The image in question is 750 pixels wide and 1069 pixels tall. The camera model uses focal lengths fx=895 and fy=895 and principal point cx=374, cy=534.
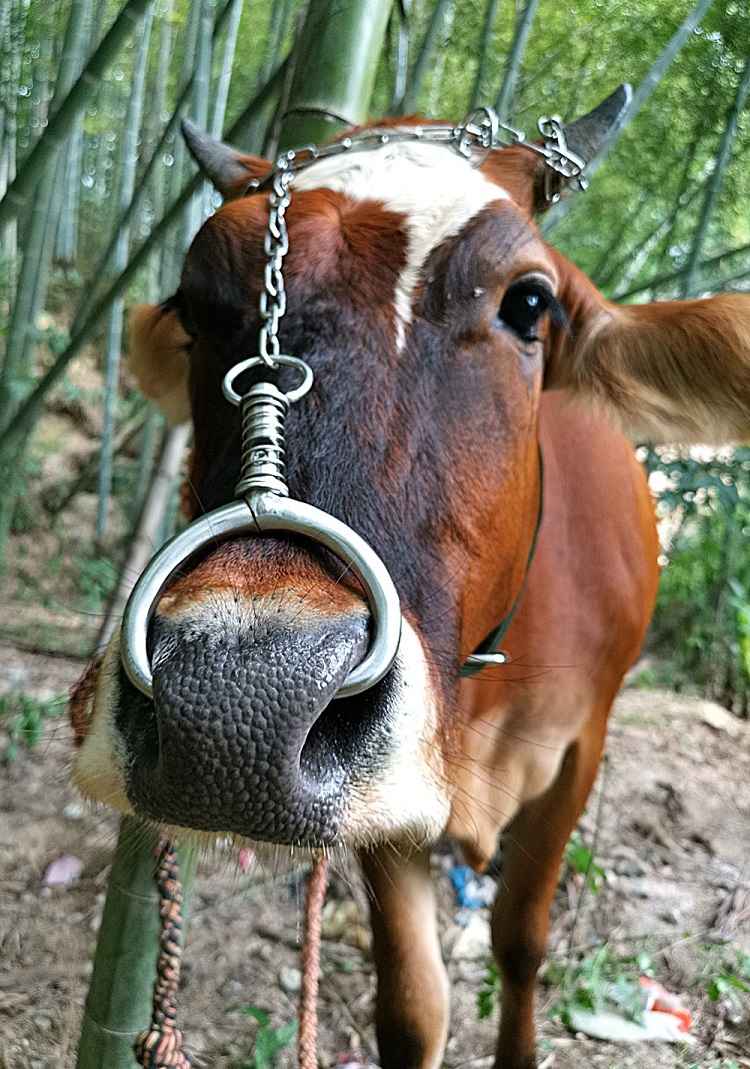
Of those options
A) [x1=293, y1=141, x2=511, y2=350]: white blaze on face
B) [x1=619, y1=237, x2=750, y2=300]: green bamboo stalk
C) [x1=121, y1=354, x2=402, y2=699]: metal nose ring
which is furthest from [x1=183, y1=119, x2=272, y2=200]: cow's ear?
[x1=619, y1=237, x2=750, y2=300]: green bamboo stalk

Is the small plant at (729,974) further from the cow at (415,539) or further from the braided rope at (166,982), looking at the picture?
the braided rope at (166,982)

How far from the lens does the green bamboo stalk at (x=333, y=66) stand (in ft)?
6.07

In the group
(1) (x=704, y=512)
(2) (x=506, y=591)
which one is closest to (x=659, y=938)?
(2) (x=506, y=591)

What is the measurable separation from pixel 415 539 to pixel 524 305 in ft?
1.83

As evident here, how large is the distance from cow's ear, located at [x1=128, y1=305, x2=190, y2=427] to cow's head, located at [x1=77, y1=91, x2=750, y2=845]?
55cm

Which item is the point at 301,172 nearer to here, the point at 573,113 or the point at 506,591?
the point at 506,591

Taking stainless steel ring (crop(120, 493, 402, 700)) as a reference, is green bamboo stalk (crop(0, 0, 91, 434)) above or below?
above

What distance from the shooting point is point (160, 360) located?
2607 mm

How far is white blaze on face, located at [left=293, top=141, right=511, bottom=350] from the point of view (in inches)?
59.3

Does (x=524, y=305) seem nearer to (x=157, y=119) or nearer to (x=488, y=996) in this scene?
(x=488, y=996)

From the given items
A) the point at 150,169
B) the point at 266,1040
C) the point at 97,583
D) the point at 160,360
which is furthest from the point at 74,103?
the point at 97,583

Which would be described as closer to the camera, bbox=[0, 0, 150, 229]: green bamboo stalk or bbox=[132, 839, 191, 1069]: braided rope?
bbox=[132, 839, 191, 1069]: braided rope

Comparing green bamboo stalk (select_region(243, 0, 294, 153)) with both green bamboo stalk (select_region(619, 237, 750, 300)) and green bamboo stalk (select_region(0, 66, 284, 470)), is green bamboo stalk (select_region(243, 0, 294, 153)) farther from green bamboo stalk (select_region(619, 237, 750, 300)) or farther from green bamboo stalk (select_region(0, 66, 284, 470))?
green bamboo stalk (select_region(619, 237, 750, 300))

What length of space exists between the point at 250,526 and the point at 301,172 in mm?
915
